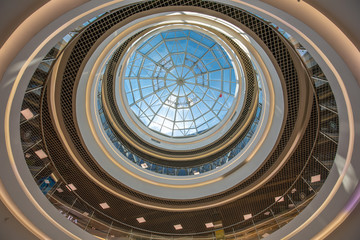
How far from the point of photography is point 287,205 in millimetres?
8156

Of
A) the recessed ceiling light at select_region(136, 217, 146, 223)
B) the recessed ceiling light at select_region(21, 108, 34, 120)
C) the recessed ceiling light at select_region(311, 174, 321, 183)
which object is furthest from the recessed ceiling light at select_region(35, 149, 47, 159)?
the recessed ceiling light at select_region(311, 174, 321, 183)

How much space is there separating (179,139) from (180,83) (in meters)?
4.78

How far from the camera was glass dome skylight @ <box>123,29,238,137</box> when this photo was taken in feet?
56.1

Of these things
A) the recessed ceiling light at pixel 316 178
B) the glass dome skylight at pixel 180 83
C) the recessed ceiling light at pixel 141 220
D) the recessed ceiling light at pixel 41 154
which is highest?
the glass dome skylight at pixel 180 83

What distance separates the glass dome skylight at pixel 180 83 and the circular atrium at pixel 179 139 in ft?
0.43

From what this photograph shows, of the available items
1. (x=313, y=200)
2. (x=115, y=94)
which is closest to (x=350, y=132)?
(x=313, y=200)

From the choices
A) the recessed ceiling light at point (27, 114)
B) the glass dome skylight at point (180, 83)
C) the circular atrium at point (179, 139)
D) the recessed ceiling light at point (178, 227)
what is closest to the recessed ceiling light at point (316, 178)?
the circular atrium at point (179, 139)

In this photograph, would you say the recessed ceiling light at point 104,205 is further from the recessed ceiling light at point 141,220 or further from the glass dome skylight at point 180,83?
the glass dome skylight at point 180,83

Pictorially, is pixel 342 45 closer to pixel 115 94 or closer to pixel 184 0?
pixel 184 0

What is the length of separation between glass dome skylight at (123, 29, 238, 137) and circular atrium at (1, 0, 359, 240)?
0.43 ft

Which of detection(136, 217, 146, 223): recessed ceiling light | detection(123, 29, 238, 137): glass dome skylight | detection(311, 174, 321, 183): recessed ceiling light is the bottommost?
detection(136, 217, 146, 223): recessed ceiling light

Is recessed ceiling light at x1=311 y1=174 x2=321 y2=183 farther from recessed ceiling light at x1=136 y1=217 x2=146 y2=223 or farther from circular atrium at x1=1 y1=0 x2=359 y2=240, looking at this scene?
recessed ceiling light at x1=136 y1=217 x2=146 y2=223

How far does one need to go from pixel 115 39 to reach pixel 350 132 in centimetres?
853

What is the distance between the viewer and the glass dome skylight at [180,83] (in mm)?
17109
